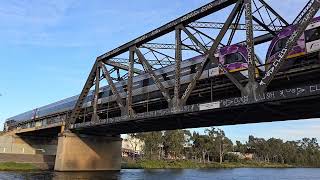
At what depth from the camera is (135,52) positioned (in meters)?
46.4

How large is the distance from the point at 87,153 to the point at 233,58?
3454cm

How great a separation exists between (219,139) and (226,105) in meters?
133

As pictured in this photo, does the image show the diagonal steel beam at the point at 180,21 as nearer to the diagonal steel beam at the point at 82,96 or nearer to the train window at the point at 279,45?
the train window at the point at 279,45

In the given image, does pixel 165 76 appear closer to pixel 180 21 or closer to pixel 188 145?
pixel 180 21

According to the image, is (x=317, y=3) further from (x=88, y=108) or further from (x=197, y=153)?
(x=197, y=153)

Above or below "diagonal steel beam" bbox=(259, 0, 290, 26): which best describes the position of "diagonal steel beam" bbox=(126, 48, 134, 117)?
below

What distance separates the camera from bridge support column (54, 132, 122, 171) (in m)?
59.2

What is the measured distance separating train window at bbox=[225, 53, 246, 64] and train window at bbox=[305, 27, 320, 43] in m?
6.65

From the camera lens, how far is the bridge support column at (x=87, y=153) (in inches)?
2331

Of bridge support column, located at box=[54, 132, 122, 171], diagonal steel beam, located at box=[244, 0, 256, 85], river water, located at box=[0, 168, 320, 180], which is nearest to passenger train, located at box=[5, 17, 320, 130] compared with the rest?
diagonal steel beam, located at box=[244, 0, 256, 85]

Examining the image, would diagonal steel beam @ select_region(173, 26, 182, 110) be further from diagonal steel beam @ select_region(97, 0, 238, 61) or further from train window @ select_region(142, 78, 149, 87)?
train window @ select_region(142, 78, 149, 87)

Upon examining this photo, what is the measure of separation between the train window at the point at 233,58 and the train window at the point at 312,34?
665 cm

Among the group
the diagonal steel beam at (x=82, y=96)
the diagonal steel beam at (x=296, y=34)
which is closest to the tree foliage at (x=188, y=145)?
the diagonal steel beam at (x=82, y=96)

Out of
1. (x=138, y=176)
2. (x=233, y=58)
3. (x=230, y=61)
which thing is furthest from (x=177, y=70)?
(x=138, y=176)
